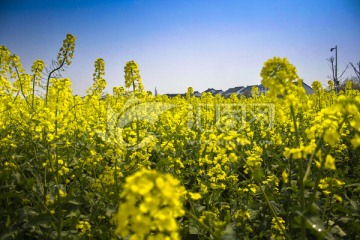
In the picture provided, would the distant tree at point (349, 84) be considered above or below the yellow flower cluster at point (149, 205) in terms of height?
above

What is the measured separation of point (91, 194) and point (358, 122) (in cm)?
243

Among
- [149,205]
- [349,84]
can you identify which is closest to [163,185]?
[149,205]

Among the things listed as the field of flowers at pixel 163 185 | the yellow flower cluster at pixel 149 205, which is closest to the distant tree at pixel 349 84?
the field of flowers at pixel 163 185

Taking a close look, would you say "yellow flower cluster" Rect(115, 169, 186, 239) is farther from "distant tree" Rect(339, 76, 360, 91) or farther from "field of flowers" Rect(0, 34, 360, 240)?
"distant tree" Rect(339, 76, 360, 91)

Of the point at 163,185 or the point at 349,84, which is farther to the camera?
the point at 349,84

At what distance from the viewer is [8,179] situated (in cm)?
306

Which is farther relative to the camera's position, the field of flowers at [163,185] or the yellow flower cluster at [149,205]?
the field of flowers at [163,185]

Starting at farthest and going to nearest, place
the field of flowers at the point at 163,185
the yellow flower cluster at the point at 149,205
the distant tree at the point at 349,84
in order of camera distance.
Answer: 1. the distant tree at the point at 349,84
2. the field of flowers at the point at 163,185
3. the yellow flower cluster at the point at 149,205

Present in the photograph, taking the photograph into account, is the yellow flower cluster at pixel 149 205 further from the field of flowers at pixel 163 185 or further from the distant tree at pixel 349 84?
the distant tree at pixel 349 84

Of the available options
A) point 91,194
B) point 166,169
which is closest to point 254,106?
point 166,169

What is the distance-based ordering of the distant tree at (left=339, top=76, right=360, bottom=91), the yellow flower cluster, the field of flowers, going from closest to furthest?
the yellow flower cluster
the field of flowers
the distant tree at (left=339, top=76, right=360, bottom=91)

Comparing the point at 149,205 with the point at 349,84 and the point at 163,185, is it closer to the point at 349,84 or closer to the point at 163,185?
the point at 163,185

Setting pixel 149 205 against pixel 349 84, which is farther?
pixel 349 84

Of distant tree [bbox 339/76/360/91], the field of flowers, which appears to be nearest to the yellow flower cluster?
the field of flowers
